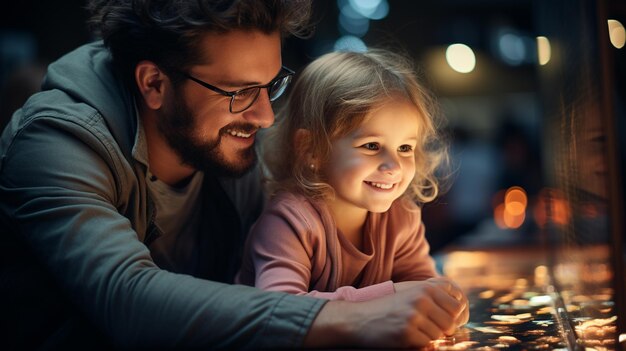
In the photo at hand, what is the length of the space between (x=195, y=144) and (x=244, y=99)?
6.1 inches

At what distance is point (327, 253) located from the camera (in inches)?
55.1

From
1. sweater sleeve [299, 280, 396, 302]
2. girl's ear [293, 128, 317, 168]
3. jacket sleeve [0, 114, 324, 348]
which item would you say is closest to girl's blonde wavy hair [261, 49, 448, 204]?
girl's ear [293, 128, 317, 168]

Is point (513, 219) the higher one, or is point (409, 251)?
point (409, 251)

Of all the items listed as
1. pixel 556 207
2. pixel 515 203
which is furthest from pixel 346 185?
pixel 515 203

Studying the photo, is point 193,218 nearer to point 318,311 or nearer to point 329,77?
point 329,77

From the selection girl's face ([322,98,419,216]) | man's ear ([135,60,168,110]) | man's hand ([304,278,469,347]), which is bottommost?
man's hand ([304,278,469,347])

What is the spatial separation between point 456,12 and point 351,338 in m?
8.85

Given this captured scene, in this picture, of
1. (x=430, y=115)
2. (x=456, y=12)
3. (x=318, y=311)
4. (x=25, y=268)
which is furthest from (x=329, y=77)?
(x=456, y=12)

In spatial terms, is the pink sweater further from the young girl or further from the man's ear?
the man's ear

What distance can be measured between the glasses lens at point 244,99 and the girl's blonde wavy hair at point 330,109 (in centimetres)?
11

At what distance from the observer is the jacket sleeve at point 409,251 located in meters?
1.51

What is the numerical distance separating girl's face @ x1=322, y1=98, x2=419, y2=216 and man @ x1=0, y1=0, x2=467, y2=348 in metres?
0.21

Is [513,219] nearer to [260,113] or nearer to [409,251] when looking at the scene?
[409,251]

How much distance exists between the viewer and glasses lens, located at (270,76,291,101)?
1558mm
